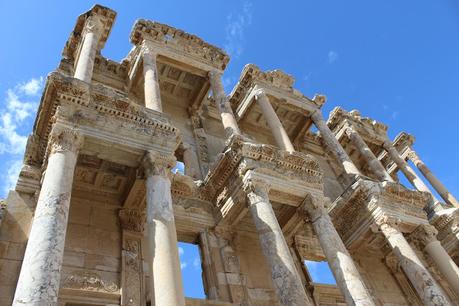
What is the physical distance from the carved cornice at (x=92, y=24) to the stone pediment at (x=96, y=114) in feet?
15.8

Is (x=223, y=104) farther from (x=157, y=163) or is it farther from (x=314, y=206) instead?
(x=157, y=163)

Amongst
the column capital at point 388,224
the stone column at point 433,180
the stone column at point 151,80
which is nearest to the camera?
the stone column at point 151,80

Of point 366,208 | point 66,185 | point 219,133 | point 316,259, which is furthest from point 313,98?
point 66,185

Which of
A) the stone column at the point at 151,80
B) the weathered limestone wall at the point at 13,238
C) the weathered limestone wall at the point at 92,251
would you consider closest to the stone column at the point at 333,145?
the stone column at the point at 151,80

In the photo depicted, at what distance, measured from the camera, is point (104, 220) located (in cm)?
1145

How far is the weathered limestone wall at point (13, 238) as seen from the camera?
892 cm

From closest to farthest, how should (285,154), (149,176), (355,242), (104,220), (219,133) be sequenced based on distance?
(149,176) → (104,220) → (285,154) → (355,242) → (219,133)

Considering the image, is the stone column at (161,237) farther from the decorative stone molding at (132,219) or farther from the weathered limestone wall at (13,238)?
the weathered limestone wall at (13,238)

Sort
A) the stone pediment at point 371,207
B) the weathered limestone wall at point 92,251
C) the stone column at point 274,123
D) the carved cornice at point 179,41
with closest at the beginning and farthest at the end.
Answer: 1. the weathered limestone wall at point 92,251
2. the stone pediment at point 371,207
3. the stone column at point 274,123
4. the carved cornice at point 179,41

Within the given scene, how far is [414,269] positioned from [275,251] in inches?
211

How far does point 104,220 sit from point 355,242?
29.8 feet

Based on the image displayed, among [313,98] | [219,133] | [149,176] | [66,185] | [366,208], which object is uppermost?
[313,98]

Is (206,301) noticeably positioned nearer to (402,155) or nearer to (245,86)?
(245,86)

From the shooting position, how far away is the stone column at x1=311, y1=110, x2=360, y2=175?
16344mm
